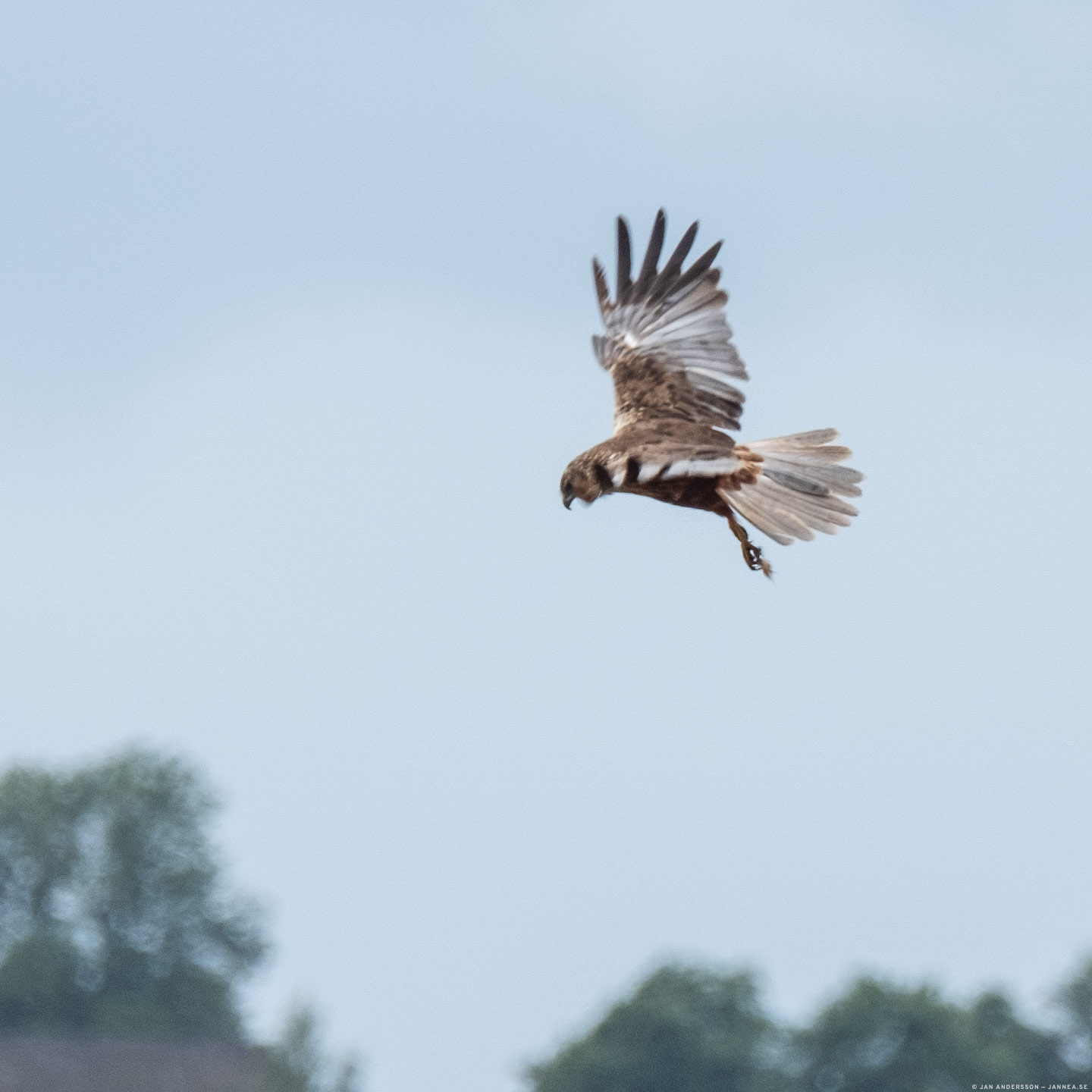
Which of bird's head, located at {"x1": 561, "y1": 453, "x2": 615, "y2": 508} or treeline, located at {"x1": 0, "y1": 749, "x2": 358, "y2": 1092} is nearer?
bird's head, located at {"x1": 561, "y1": 453, "x2": 615, "y2": 508}

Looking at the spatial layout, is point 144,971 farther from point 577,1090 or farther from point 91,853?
point 577,1090

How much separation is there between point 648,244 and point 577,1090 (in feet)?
266

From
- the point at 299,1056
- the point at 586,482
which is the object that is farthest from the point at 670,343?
the point at 299,1056

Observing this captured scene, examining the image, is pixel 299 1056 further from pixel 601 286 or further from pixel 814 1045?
pixel 601 286

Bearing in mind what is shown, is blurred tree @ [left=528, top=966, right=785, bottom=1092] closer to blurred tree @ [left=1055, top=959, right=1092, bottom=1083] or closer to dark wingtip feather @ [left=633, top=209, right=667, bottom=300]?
blurred tree @ [left=1055, top=959, right=1092, bottom=1083]

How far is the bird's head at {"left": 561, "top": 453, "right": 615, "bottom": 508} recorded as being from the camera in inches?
687

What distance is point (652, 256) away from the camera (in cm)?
2027

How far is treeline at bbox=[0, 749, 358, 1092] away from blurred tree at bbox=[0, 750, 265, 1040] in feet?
0.14

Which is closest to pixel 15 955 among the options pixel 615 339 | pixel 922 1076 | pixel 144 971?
pixel 144 971

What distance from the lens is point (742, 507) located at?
18859mm

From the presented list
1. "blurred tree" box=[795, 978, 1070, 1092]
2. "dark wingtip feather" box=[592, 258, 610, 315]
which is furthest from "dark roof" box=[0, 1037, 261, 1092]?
"dark wingtip feather" box=[592, 258, 610, 315]

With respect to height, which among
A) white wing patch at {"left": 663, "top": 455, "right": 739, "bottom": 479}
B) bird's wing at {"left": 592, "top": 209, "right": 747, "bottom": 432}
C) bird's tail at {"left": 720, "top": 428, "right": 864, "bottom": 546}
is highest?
bird's wing at {"left": 592, "top": 209, "right": 747, "bottom": 432}

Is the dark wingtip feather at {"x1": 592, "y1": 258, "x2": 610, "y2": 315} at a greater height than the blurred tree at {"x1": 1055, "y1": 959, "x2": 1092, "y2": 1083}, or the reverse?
the blurred tree at {"x1": 1055, "y1": 959, "x2": 1092, "y2": 1083}

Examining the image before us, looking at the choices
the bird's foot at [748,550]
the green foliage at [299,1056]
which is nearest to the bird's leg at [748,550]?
the bird's foot at [748,550]
